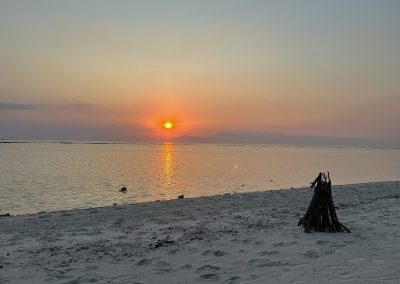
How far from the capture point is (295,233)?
10.5 metres

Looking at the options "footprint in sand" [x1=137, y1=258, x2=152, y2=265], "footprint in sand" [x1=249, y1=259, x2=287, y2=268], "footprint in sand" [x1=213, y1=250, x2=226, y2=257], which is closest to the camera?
"footprint in sand" [x1=249, y1=259, x2=287, y2=268]

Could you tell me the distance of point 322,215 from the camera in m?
10.8

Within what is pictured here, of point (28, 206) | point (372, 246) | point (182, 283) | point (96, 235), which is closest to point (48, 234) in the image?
point (96, 235)

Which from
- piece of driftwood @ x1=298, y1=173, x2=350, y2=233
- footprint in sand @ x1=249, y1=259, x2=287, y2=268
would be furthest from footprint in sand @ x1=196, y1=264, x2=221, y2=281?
piece of driftwood @ x1=298, y1=173, x2=350, y2=233

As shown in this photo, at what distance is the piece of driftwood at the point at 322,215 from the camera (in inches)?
417

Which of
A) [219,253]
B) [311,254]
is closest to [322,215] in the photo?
[311,254]

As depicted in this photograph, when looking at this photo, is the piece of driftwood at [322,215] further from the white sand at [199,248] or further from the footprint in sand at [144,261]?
the footprint in sand at [144,261]

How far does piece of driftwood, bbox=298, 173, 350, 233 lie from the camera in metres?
10.6

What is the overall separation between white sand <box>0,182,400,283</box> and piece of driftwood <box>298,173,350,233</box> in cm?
35

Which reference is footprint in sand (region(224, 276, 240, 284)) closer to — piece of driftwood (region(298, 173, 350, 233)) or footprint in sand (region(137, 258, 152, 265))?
footprint in sand (region(137, 258, 152, 265))

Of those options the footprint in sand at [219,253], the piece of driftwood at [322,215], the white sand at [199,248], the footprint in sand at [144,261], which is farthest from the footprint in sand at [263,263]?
the piece of driftwood at [322,215]

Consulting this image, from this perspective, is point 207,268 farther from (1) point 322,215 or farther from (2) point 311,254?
(1) point 322,215

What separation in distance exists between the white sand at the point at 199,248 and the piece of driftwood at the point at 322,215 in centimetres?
35

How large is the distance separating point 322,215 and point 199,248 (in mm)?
3568
